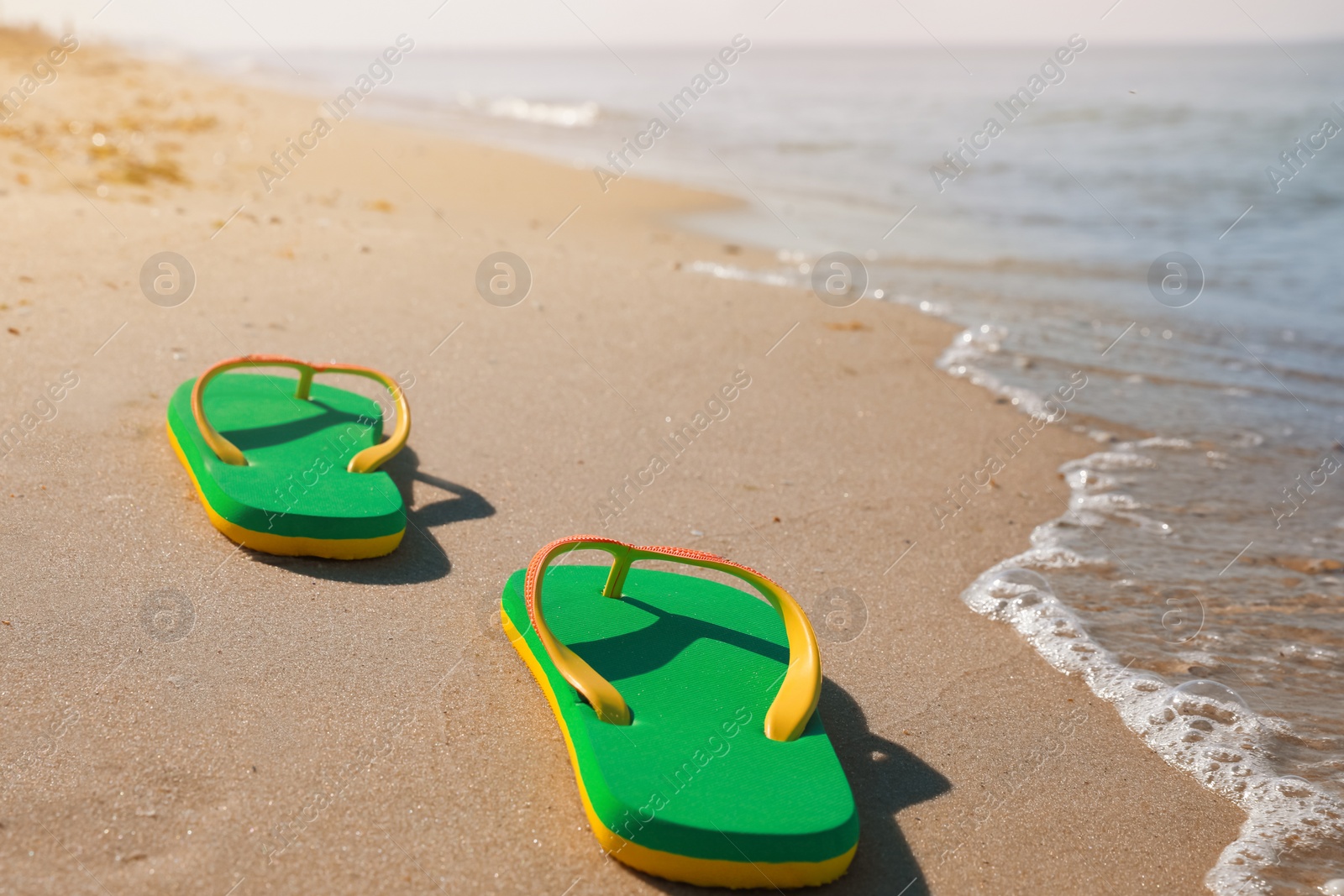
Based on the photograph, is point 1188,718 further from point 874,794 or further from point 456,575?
point 456,575

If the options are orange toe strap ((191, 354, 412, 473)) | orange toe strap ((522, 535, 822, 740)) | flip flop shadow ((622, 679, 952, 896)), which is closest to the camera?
flip flop shadow ((622, 679, 952, 896))

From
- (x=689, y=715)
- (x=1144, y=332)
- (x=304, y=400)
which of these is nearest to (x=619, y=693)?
(x=689, y=715)

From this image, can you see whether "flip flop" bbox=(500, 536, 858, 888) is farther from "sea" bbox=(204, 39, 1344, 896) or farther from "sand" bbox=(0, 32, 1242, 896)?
"sea" bbox=(204, 39, 1344, 896)

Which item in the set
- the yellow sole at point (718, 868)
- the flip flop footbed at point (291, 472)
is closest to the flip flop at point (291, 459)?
the flip flop footbed at point (291, 472)

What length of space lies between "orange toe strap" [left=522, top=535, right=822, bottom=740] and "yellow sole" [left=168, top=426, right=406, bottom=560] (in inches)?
22.8

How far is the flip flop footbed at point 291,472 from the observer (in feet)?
9.74

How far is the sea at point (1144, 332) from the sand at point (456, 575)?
0.19 m

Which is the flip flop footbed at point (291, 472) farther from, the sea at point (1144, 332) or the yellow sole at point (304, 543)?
the sea at point (1144, 332)

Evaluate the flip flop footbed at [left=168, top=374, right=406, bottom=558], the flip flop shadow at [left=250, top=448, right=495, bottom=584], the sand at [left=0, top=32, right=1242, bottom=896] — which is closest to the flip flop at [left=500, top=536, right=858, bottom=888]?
the sand at [left=0, top=32, right=1242, bottom=896]

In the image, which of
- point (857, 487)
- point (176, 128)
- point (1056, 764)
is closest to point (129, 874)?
point (1056, 764)

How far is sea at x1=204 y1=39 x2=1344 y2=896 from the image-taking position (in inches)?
115

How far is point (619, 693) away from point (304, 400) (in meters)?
2.03

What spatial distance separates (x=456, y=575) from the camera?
3105mm

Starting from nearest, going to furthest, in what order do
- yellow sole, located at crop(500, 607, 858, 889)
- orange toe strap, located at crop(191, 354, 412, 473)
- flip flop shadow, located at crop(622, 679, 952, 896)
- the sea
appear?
1. yellow sole, located at crop(500, 607, 858, 889)
2. flip flop shadow, located at crop(622, 679, 952, 896)
3. the sea
4. orange toe strap, located at crop(191, 354, 412, 473)
